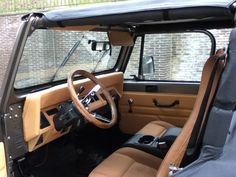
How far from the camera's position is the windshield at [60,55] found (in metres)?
2.34

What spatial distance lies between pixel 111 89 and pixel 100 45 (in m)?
0.45

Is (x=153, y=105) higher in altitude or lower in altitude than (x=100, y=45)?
lower

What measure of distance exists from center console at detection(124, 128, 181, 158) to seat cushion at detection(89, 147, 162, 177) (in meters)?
0.05

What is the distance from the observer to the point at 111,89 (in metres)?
3.22

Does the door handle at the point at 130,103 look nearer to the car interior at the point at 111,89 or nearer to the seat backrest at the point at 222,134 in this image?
the car interior at the point at 111,89

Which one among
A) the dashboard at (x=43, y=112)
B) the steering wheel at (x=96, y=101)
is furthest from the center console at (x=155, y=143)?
the dashboard at (x=43, y=112)

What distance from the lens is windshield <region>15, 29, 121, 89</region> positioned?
2.34 metres

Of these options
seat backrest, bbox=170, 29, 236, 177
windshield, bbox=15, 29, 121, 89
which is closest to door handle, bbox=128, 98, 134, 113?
windshield, bbox=15, 29, 121, 89

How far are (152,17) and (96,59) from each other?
1.84 meters

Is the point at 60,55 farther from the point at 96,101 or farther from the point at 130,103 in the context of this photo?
the point at 130,103

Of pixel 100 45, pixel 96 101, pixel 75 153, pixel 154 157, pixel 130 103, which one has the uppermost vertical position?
pixel 100 45

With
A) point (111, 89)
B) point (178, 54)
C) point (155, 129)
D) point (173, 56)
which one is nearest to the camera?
point (155, 129)

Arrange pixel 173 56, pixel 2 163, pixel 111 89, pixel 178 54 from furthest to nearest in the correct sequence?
pixel 173 56, pixel 178 54, pixel 111 89, pixel 2 163

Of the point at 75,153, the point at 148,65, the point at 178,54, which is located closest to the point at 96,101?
the point at 75,153
